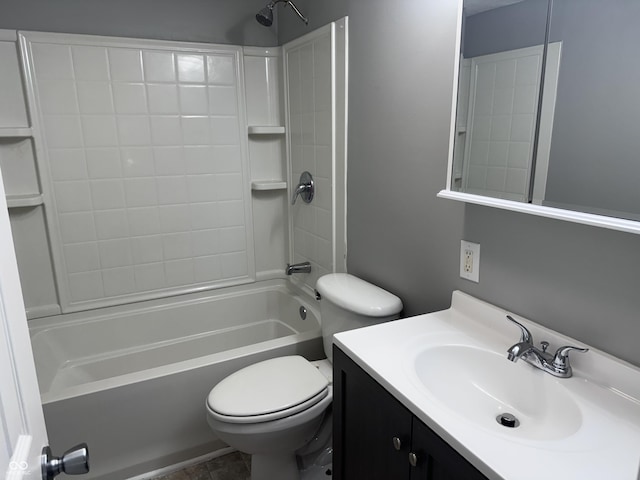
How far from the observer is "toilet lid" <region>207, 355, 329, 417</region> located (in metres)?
1.55

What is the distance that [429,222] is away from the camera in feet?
5.09

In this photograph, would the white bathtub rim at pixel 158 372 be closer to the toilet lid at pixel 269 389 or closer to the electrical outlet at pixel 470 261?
the toilet lid at pixel 269 389

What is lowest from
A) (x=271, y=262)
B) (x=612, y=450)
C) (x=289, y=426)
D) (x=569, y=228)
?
(x=289, y=426)

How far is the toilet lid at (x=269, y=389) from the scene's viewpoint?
1.55m

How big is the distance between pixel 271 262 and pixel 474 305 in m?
1.69

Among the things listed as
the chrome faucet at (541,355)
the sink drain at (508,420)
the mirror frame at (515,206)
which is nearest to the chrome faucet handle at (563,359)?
the chrome faucet at (541,355)

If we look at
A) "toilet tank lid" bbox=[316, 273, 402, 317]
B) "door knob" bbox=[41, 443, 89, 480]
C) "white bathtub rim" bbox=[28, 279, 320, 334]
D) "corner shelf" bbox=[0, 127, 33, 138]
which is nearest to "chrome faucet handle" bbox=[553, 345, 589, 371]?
"toilet tank lid" bbox=[316, 273, 402, 317]

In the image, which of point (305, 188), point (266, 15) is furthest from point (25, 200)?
point (266, 15)

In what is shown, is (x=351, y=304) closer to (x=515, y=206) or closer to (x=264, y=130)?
(x=515, y=206)

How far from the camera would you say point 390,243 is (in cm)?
177

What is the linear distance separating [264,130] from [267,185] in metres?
0.32

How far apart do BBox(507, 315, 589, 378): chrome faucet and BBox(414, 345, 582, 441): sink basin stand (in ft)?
0.06

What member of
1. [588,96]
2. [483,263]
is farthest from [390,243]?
[588,96]

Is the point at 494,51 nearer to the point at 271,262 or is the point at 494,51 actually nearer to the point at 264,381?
the point at 264,381
